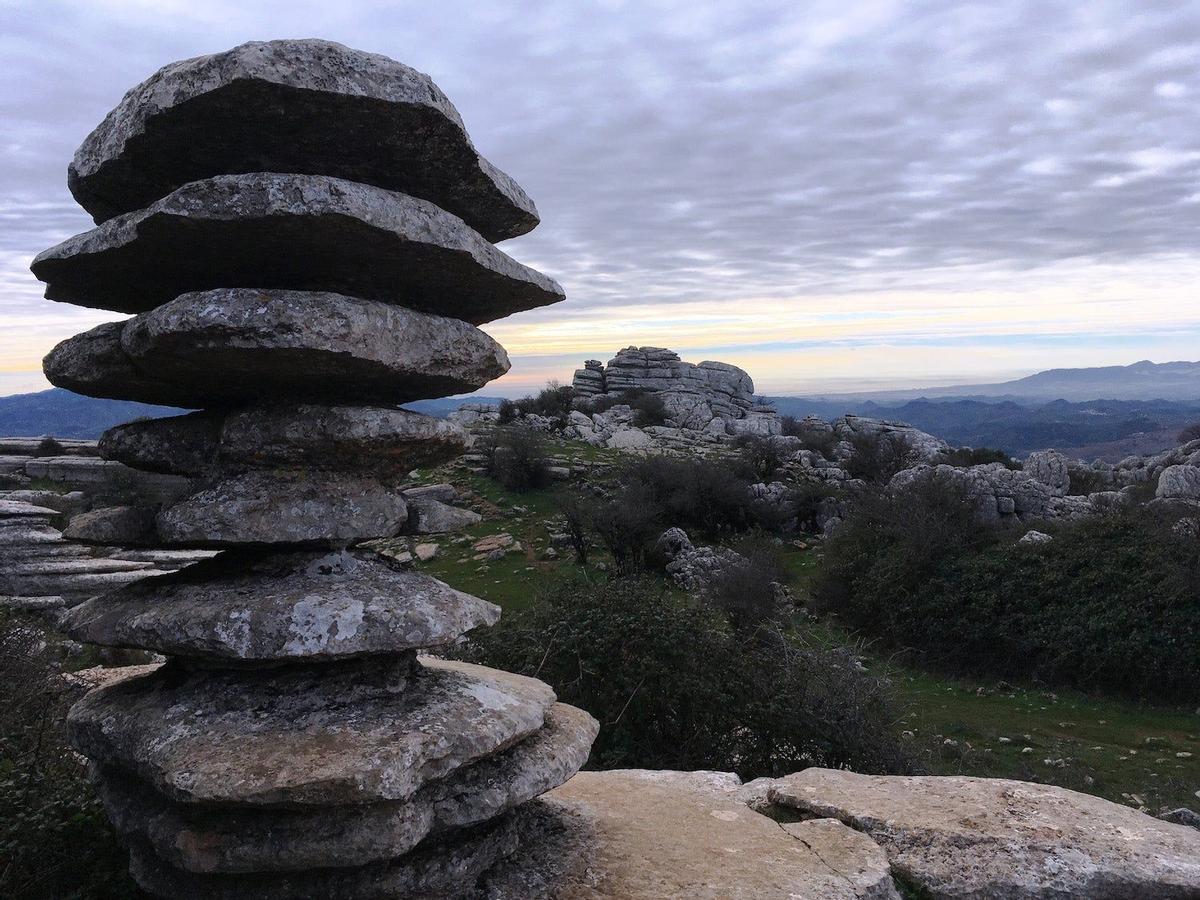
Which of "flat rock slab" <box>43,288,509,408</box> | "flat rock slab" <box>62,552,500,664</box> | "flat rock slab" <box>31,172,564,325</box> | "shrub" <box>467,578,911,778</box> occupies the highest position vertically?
"flat rock slab" <box>31,172,564,325</box>

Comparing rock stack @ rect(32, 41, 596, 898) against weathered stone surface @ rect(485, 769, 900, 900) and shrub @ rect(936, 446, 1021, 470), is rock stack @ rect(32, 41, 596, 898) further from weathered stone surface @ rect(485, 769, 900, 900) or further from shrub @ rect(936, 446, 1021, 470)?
shrub @ rect(936, 446, 1021, 470)

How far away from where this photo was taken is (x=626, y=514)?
1077 inches

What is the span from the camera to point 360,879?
424 centimetres

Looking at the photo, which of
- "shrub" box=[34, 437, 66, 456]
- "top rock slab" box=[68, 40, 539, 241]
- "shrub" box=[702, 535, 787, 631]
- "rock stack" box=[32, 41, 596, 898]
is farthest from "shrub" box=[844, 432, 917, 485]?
"shrub" box=[34, 437, 66, 456]

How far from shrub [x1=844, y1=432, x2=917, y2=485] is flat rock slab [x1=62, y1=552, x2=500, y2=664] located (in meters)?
36.6

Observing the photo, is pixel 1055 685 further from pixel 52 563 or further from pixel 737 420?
pixel 737 420

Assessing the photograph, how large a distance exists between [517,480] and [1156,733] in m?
24.8

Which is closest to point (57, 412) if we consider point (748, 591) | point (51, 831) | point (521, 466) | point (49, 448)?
point (49, 448)

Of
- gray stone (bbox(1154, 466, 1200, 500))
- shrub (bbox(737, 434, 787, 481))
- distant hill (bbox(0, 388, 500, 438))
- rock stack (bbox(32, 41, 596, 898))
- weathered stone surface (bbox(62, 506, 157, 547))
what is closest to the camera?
rock stack (bbox(32, 41, 596, 898))

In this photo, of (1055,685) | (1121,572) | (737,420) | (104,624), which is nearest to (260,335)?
(104,624)

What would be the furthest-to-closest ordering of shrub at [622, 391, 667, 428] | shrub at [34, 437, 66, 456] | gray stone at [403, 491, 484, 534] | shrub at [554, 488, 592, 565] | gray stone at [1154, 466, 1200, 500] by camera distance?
shrub at [622, 391, 667, 428] < shrub at [34, 437, 66, 456] < gray stone at [1154, 466, 1200, 500] < shrub at [554, 488, 592, 565] < gray stone at [403, 491, 484, 534]

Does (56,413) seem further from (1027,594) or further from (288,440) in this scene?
(288,440)

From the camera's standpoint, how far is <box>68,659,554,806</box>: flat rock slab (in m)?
3.85

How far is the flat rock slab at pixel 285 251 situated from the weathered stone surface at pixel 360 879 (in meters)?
3.27
